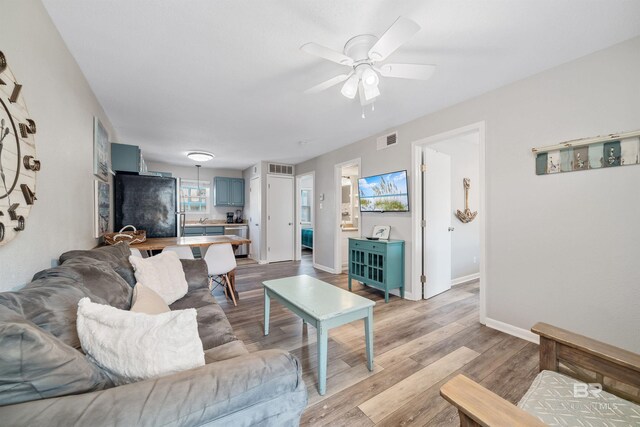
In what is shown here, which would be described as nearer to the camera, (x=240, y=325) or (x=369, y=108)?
(x=240, y=325)

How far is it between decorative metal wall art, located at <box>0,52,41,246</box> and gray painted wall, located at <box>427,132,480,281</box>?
4.17 m

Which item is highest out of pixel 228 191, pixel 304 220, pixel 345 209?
pixel 228 191

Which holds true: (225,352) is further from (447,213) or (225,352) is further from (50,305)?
(447,213)

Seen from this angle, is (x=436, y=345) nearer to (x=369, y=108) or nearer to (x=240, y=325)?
(x=240, y=325)

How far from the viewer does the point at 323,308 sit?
1.73m

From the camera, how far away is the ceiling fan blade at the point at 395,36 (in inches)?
49.8

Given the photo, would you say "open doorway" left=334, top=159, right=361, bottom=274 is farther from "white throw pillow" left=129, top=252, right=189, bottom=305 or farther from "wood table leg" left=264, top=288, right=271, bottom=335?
"white throw pillow" left=129, top=252, right=189, bottom=305

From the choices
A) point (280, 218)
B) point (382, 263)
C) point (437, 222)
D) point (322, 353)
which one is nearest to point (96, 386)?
point (322, 353)

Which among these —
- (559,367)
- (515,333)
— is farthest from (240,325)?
(515,333)

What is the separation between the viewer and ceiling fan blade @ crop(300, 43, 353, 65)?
1.46m

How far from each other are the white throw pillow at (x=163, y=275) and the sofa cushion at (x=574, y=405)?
7.33ft

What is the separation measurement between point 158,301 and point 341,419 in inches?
50.8

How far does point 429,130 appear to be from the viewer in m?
3.10

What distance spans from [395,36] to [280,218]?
496 centimetres
